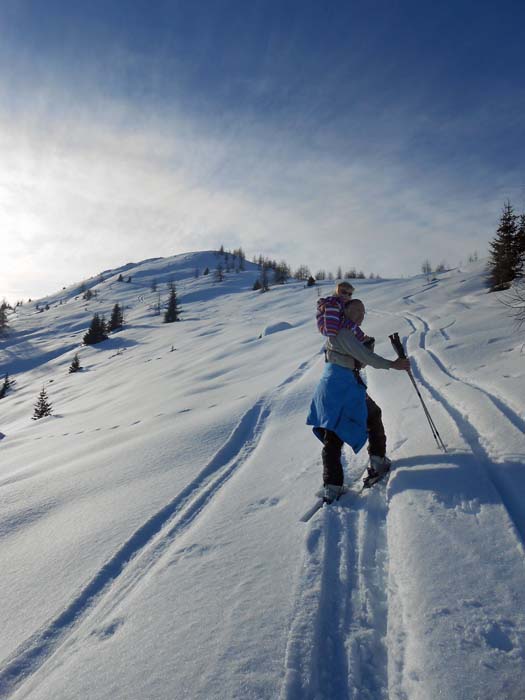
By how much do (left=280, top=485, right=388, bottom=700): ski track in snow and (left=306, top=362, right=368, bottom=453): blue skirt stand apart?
625mm

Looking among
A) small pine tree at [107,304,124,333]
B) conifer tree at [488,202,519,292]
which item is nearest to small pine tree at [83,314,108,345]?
small pine tree at [107,304,124,333]

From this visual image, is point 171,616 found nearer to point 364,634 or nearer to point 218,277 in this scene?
point 364,634

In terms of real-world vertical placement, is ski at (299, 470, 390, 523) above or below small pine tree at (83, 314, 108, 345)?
below

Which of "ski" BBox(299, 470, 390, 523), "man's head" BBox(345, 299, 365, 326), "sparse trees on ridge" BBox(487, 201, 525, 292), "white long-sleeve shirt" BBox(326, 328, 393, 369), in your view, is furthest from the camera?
"sparse trees on ridge" BBox(487, 201, 525, 292)

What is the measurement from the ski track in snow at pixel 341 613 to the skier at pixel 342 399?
1.43ft

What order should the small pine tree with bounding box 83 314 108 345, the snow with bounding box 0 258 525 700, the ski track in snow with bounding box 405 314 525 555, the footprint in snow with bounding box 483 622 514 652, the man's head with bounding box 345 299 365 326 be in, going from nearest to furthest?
the footprint in snow with bounding box 483 622 514 652 → the snow with bounding box 0 258 525 700 → the ski track in snow with bounding box 405 314 525 555 → the man's head with bounding box 345 299 365 326 → the small pine tree with bounding box 83 314 108 345

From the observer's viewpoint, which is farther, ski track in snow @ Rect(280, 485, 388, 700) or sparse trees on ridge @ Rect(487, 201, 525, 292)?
sparse trees on ridge @ Rect(487, 201, 525, 292)

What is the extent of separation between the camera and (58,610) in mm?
2412

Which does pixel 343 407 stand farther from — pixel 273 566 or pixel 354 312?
pixel 273 566

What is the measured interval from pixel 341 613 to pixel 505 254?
28917 mm

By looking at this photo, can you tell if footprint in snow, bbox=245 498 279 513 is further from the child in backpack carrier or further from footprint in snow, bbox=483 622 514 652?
footprint in snow, bbox=483 622 514 652

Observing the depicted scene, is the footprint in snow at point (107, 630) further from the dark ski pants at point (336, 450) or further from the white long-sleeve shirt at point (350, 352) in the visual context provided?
the white long-sleeve shirt at point (350, 352)

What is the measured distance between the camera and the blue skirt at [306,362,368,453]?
10.5 feet

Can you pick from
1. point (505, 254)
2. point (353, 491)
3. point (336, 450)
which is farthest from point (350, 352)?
point (505, 254)
